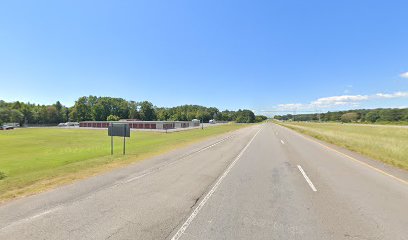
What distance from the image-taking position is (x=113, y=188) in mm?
8625

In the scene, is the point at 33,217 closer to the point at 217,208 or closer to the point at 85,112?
the point at 217,208

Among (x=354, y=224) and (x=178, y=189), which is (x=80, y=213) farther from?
(x=354, y=224)

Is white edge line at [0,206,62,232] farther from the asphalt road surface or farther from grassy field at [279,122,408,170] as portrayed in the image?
grassy field at [279,122,408,170]

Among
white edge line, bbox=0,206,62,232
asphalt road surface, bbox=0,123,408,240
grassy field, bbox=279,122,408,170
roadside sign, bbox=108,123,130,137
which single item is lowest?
grassy field, bbox=279,122,408,170

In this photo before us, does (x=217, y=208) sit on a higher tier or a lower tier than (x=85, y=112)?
lower

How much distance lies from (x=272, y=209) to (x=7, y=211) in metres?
6.40

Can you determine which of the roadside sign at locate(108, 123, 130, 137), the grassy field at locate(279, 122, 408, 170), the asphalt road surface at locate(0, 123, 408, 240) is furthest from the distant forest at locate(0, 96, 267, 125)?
the asphalt road surface at locate(0, 123, 408, 240)

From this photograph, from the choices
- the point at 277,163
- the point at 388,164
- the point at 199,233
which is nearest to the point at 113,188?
the point at 199,233

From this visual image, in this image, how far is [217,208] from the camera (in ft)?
21.5

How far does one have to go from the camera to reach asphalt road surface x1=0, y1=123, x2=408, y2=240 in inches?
203

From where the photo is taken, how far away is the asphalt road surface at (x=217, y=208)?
203 inches

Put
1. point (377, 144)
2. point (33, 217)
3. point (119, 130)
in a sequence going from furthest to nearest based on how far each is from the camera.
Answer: point (377, 144), point (119, 130), point (33, 217)

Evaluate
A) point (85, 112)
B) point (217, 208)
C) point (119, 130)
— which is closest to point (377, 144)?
point (119, 130)

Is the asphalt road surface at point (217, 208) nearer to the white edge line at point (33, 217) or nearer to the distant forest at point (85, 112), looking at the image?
the white edge line at point (33, 217)
